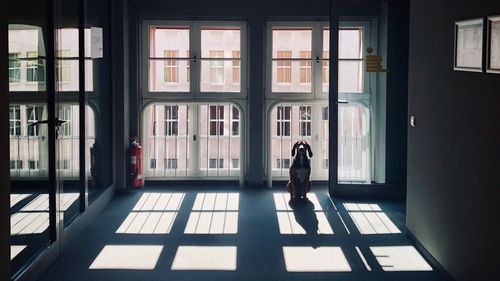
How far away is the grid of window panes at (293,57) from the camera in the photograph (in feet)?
28.9

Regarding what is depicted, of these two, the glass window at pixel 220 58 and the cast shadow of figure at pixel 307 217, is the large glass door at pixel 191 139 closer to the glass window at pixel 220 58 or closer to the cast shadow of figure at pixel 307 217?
the glass window at pixel 220 58

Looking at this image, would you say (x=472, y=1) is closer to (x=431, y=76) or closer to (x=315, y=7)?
(x=431, y=76)

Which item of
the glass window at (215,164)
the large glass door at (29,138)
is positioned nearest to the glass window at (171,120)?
the glass window at (215,164)

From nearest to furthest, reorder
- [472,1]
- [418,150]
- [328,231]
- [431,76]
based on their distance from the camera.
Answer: [472,1]
[431,76]
[418,150]
[328,231]

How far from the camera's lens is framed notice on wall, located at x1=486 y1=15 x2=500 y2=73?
4.32 meters

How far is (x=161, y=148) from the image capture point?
8.89 meters

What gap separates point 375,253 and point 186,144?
3480mm

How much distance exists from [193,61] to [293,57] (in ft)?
3.76

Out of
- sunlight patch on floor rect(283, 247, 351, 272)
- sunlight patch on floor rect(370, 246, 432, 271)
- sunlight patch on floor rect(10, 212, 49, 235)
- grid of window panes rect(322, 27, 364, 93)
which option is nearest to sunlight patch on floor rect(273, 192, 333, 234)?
sunlight patch on floor rect(283, 247, 351, 272)

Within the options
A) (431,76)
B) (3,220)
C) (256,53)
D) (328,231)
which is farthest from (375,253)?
(256,53)

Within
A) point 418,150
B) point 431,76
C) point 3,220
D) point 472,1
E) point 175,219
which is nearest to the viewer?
point 3,220

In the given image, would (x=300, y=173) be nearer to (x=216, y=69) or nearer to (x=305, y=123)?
(x=305, y=123)

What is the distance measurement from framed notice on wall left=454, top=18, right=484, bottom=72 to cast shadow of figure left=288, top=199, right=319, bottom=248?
198 cm

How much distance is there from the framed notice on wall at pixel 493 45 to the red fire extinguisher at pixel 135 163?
4884 millimetres
